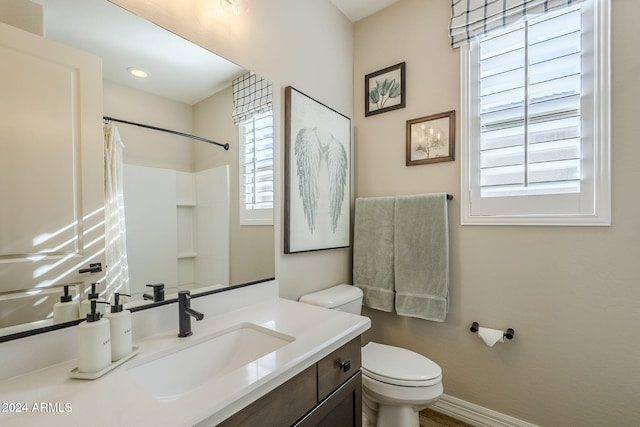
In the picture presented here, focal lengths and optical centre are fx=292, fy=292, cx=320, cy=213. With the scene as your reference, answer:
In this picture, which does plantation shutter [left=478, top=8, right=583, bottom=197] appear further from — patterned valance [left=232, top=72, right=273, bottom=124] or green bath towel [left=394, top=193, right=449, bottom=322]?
patterned valance [left=232, top=72, right=273, bottom=124]

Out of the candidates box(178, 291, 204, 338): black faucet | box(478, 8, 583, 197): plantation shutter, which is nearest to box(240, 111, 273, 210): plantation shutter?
box(178, 291, 204, 338): black faucet

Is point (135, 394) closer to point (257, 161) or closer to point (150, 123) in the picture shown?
point (150, 123)

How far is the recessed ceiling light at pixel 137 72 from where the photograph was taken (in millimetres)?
1011

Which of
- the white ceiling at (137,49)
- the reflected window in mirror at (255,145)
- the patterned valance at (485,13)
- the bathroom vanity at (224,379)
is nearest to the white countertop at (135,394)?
the bathroom vanity at (224,379)

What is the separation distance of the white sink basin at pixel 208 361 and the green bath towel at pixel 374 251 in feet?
3.37

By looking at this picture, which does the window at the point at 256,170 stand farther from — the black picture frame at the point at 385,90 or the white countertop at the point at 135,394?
the black picture frame at the point at 385,90

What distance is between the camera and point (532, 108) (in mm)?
1507

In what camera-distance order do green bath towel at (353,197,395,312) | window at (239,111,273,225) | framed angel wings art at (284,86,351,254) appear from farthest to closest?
green bath towel at (353,197,395,312), framed angel wings art at (284,86,351,254), window at (239,111,273,225)

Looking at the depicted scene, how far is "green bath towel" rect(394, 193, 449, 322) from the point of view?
5.54ft

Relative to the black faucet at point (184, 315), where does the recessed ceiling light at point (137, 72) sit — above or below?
above

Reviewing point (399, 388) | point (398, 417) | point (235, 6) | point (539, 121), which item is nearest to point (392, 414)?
point (398, 417)

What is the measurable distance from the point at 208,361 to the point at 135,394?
346 mm

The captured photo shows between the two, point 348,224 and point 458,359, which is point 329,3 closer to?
point 348,224

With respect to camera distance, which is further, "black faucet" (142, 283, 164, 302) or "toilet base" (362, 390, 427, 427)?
"toilet base" (362, 390, 427, 427)
